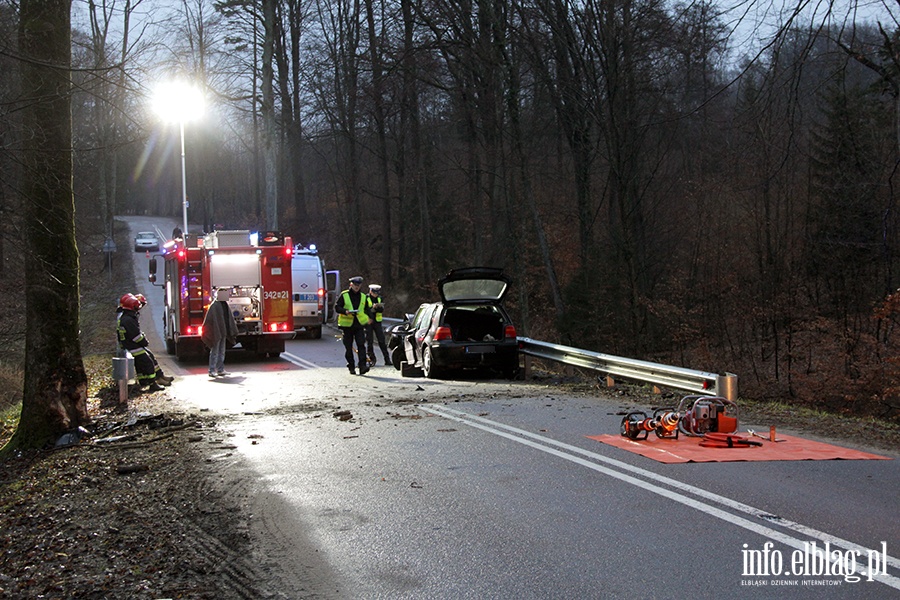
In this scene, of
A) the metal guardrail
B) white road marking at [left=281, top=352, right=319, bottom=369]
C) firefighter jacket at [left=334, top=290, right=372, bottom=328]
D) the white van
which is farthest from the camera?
the white van

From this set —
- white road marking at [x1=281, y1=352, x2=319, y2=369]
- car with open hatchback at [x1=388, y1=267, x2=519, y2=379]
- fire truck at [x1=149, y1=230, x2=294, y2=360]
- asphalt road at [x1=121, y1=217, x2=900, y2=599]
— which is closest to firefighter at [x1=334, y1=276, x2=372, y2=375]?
car with open hatchback at [x1=388, y1=267, x2=519, y2=379]

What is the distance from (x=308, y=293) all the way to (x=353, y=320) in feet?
36.6

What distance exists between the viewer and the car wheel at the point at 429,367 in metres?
16.5

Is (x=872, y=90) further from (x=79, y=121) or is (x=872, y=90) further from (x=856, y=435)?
(x=79, y=121)

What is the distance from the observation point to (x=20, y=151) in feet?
34.3

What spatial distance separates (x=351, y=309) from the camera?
17.5 meters

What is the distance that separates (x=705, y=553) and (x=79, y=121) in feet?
126

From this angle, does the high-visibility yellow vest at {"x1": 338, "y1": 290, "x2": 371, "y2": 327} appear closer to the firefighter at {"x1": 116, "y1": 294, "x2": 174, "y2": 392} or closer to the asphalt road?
the firefighter at {"x1": 116, "y1": 294, "x2": 174, "y2": 392}

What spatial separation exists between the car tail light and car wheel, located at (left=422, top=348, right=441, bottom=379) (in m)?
0.36

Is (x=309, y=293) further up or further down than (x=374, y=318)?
further up

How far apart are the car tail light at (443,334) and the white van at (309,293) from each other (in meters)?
12.2

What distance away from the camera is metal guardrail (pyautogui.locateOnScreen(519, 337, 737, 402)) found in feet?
34.7

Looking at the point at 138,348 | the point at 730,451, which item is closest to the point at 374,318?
the point at 138,348

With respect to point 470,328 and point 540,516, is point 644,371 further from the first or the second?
point 540,516
